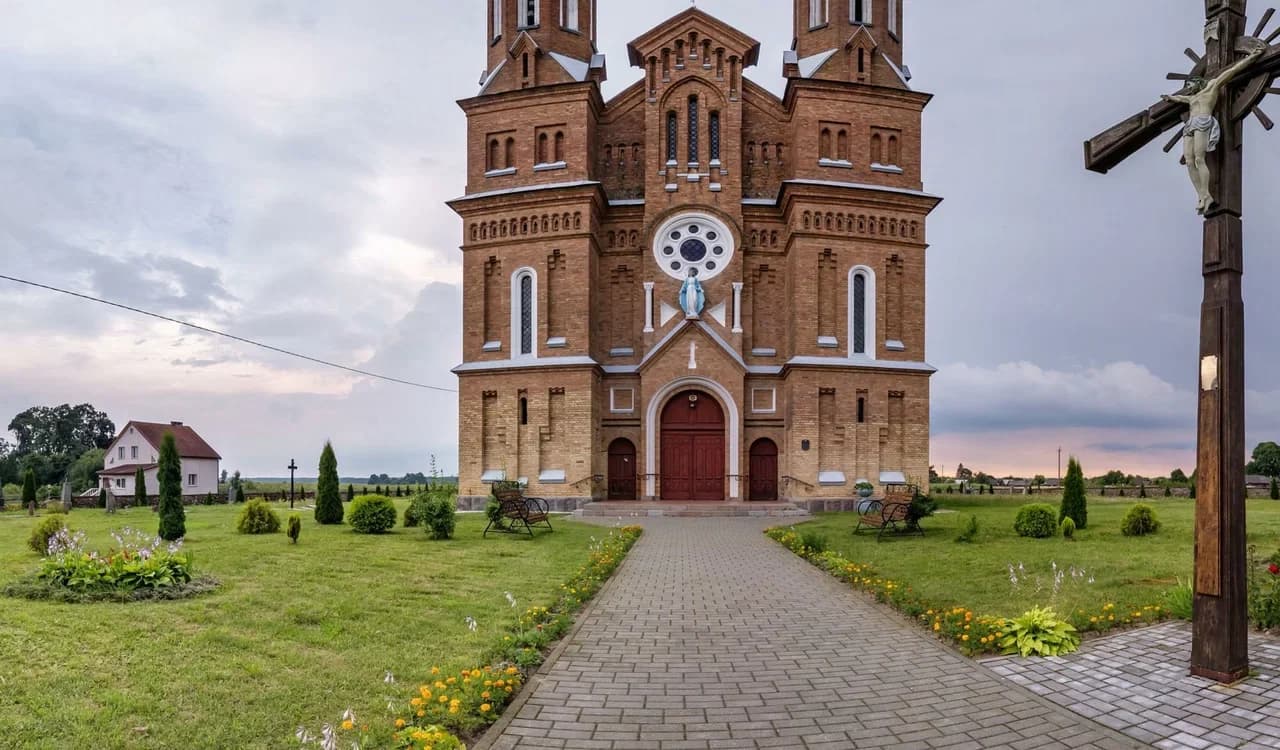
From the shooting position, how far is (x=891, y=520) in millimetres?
14648

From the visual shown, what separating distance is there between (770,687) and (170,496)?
13.1 m

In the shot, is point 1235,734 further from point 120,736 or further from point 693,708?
point 120,736

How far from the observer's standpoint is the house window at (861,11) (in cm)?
2673

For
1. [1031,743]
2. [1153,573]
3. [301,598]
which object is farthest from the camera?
[1153,573]

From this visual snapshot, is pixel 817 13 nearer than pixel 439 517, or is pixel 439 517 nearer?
pixel 439 517

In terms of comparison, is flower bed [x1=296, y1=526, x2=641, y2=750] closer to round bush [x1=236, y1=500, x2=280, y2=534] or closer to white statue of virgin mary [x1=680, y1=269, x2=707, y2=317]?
round bush [x1=236, y1=500, x2=280, y2=534]

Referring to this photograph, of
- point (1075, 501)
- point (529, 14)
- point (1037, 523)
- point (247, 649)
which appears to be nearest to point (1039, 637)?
point (247, 649)

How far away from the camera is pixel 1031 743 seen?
4219mm

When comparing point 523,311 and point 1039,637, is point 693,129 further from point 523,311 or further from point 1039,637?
point 1039,637

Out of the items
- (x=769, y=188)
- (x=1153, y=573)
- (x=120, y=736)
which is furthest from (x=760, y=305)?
(x=120, y=736)

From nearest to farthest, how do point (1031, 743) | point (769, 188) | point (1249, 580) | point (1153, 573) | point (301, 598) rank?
point (1031, 743), point (1249, 580), point (301, 598), point (1153, 573), point (769, 188)

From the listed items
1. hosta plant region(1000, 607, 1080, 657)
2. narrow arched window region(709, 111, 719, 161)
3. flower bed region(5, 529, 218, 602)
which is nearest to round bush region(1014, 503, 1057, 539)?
hosta plant region(1000, 607, 1080, 657)

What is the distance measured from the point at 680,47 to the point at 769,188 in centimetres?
609

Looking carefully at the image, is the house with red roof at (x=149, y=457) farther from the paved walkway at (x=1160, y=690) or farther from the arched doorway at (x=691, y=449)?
the paved walkway at (x=1160, y=690)
